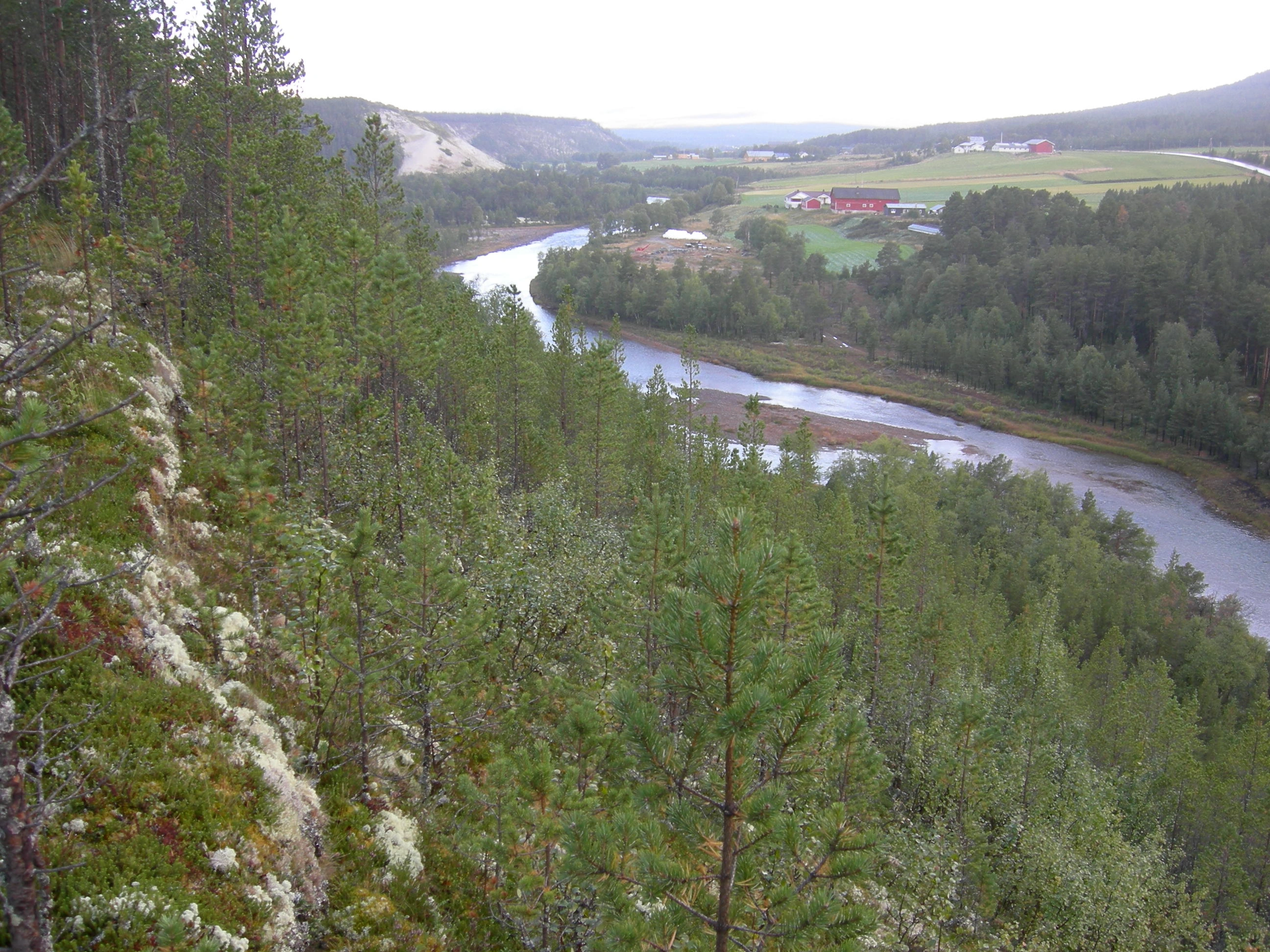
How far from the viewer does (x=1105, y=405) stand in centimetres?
7175

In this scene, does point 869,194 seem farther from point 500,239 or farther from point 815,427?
point 815,427

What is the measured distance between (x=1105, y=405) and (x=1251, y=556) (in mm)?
23274

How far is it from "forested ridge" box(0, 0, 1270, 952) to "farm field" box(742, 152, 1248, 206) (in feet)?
415

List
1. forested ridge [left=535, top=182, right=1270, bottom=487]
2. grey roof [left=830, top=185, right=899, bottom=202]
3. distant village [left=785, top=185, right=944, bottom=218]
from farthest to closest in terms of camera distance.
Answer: grey roof [left=830, top=185, right=899, bottom=202] → distant village [left=785, top=185, right=944, bottom=218] → forested ridge [left=535, top=182, right=1270, bottom=487]

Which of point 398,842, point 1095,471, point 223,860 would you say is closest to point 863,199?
point 1095,471

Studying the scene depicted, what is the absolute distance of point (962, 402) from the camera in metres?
79.0

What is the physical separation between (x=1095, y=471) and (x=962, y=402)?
16.5 meters

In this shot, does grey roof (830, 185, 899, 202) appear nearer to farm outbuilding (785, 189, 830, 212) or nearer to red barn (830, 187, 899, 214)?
red barn (830, 187, 899, 214)

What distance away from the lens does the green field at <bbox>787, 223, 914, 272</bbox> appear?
12375cm

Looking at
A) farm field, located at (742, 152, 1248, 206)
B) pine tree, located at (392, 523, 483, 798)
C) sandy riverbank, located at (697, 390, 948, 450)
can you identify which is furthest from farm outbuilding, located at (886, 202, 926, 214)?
pine tree, located at (392, 523, 483, 798)

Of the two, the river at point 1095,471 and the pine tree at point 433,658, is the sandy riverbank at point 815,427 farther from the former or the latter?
the pine tree at point 433,658

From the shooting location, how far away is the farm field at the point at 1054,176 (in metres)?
140

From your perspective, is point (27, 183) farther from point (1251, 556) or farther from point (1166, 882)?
point (1251, 556)

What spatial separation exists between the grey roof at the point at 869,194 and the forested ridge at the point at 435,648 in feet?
420
